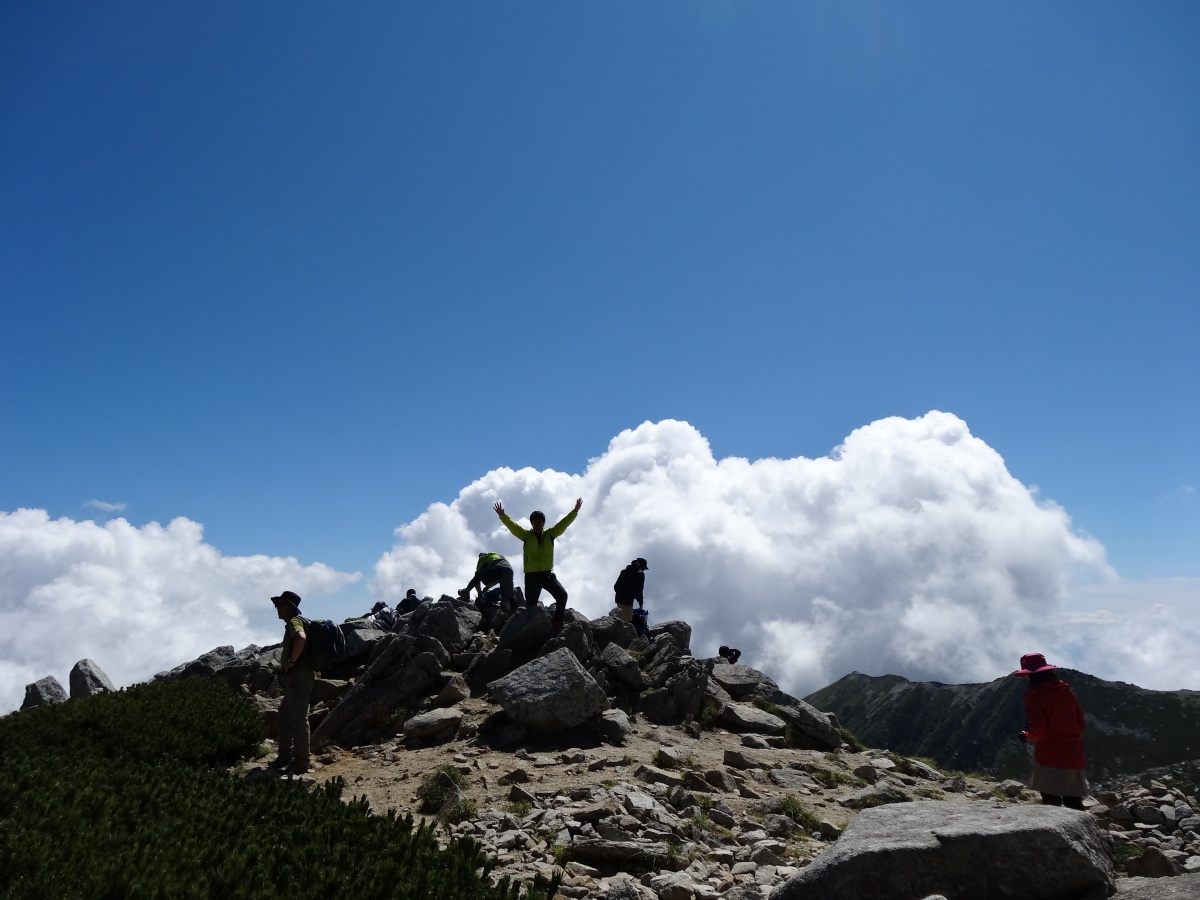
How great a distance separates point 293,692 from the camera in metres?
13.7

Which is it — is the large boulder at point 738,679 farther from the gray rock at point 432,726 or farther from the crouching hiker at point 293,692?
the crouching hiker at point 293,692

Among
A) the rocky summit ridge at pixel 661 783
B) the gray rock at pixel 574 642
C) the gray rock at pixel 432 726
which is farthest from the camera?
the gray rock at pixel 574 642

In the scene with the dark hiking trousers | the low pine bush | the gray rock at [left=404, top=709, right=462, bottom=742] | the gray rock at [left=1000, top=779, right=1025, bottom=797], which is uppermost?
the dark hiking trousers

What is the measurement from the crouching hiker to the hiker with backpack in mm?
5535

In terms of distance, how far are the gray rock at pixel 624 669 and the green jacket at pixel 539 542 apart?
273 centimetres

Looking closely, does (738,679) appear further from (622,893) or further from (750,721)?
(622,893)

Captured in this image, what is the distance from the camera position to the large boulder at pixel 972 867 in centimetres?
661

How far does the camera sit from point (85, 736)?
45.1 feet

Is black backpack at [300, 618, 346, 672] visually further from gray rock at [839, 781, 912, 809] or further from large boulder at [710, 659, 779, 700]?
large boulder at [710, 659, 779, 700]

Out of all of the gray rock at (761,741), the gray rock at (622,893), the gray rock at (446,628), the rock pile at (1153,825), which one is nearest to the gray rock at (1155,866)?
the rock pile at (1153,825)

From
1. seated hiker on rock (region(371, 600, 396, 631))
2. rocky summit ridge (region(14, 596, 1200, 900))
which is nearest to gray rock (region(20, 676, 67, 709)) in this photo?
rocky summit ridge (region(14, 596, 1200, 900))

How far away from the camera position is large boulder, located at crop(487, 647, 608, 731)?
48.0ft

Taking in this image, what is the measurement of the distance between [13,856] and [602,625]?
50.8 ft

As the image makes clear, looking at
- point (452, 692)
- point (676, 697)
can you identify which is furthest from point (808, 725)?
point (452, 692)
